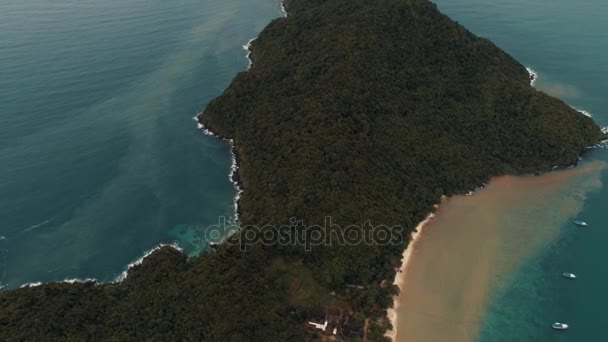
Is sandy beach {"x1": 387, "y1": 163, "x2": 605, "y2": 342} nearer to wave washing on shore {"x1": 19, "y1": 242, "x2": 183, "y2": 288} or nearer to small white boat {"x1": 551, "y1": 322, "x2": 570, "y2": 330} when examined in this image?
small white boat {"x1": 551, "y1": 322, "x2": 570, "y2": 330}

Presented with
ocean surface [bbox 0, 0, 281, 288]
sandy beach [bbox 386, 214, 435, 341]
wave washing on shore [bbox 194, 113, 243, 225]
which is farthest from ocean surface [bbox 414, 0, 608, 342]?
ocean surface [bbox 0, 0, 281, 288]

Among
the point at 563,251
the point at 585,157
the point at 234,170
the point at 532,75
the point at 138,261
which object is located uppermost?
the point at 532,75

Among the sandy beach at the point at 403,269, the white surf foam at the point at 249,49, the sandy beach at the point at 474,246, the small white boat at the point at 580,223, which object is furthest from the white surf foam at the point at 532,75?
the white surf foam at the point at 249,49

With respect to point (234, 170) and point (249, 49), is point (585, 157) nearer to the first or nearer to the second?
point (234, 170)

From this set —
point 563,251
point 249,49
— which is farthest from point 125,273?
point 249,49

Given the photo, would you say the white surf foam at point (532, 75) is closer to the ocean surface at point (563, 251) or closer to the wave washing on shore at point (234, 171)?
the ocean surface at point (563, 251)
